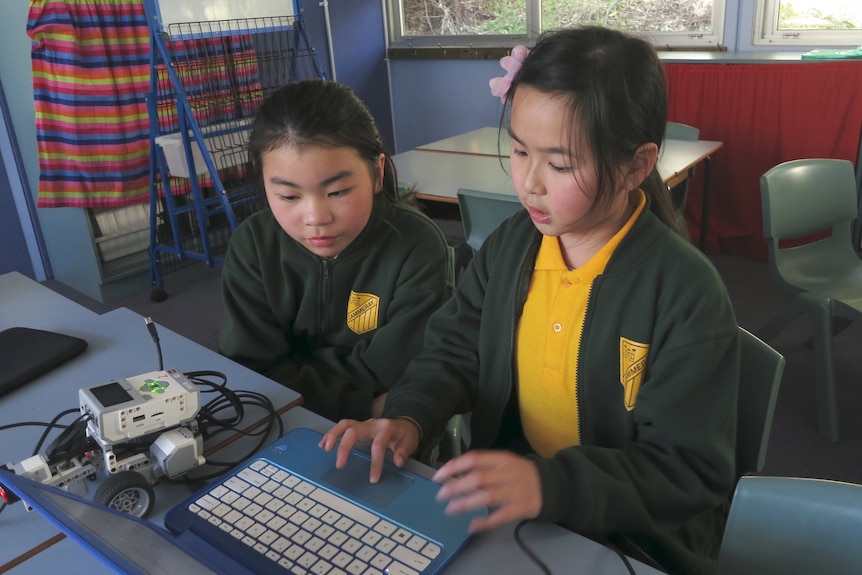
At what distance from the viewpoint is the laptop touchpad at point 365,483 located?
0.78 meters

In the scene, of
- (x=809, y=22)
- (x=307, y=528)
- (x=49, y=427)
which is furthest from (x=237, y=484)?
(x=809, y=22)

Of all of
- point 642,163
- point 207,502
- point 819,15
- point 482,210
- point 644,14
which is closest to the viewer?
point 207,502

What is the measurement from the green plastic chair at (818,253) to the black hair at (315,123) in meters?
1.39

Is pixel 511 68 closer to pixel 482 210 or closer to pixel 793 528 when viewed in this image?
pixel 793 528

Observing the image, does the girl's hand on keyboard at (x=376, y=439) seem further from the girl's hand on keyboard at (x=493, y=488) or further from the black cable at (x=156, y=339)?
the black cable at (x=156, y=339)

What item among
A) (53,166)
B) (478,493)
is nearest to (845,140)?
(478,493)

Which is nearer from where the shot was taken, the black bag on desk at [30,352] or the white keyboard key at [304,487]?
the white keyboard key at [304,487]

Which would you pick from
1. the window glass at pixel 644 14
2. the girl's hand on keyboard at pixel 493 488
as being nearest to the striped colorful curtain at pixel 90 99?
the window glass at pixel 644 14

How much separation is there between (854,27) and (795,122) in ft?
1.71

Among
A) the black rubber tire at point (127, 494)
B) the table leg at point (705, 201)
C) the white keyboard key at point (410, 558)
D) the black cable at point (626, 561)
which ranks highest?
the black rubber tire at point (127, 494)

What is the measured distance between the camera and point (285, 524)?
743mm

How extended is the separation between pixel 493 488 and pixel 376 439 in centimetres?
19

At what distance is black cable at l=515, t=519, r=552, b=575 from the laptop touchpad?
5.5 inches

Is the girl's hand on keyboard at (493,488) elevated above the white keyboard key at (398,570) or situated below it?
above
